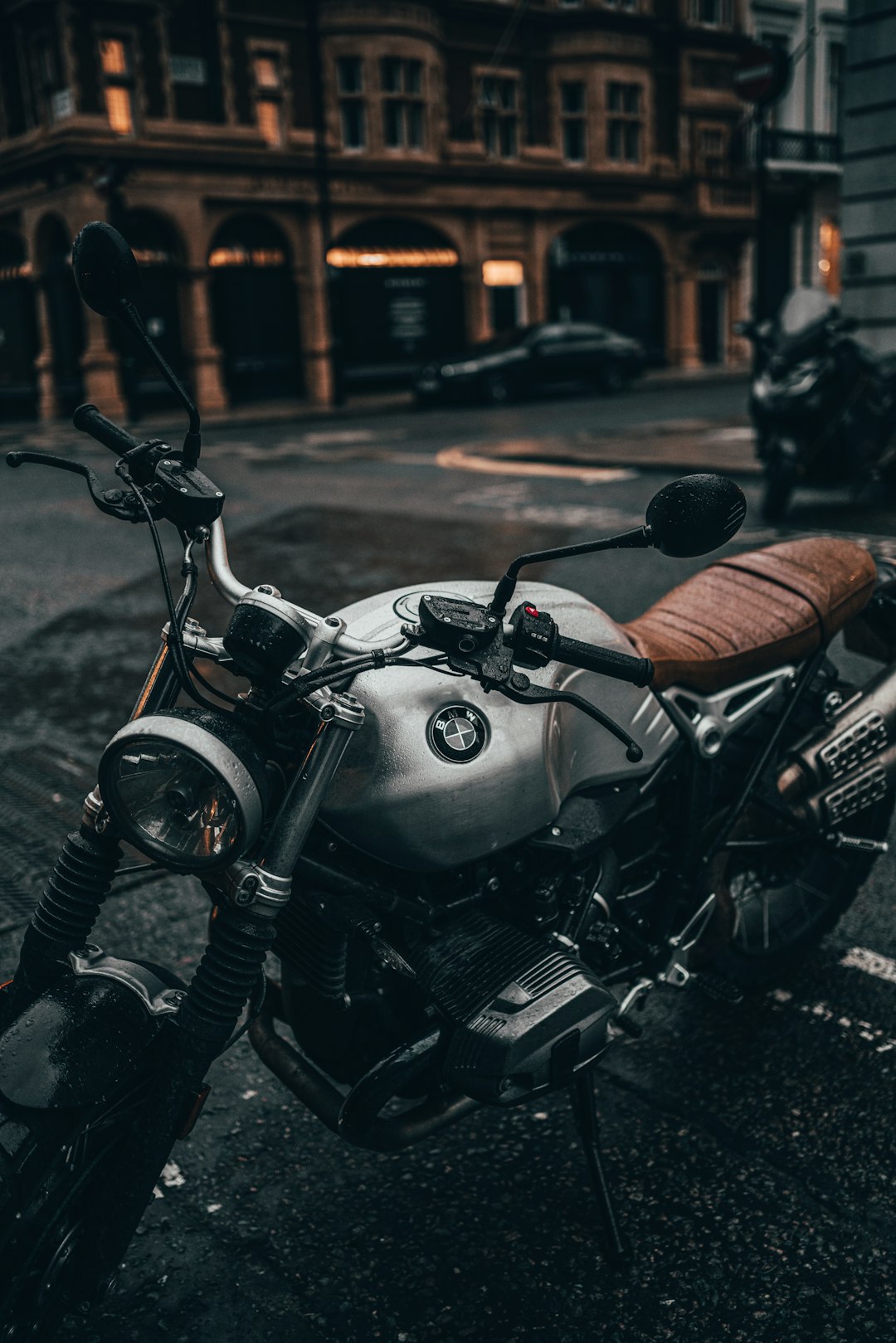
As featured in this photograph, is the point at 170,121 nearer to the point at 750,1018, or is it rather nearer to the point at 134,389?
the point at 134,389

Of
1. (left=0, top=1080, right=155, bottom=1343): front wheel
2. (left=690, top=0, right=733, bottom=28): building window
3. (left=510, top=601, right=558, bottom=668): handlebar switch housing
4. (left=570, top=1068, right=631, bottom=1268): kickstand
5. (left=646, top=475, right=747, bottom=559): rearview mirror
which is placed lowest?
(left=570, top=1068, right=631, bottom=1268): kickstand

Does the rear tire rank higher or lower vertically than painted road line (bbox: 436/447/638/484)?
higher

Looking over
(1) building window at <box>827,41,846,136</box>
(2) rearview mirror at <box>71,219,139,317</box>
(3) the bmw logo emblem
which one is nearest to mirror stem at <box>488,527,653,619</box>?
Answer: (3) the bmw logo emblem

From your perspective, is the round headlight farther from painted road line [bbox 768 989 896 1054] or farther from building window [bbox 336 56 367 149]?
building window [bbox 336 56 367 149]

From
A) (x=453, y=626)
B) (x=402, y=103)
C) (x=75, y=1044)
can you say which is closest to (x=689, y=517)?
(x=453, y=626)

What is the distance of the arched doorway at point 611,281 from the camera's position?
32.3m

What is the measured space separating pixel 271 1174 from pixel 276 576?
232 inches

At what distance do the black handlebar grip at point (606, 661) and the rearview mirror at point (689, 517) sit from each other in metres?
0.18

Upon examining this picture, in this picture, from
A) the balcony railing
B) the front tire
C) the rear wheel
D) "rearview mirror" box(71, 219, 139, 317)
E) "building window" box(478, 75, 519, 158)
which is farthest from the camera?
the balcony railing

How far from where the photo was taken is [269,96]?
27.1 meters

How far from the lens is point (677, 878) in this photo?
256cm

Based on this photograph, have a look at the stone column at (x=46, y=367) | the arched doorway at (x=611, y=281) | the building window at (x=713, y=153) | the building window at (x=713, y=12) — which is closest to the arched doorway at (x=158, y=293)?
the stone column at (x=46, y=367)

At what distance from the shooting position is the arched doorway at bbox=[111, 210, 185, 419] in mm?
25281

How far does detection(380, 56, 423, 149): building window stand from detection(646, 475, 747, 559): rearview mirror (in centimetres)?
2916
